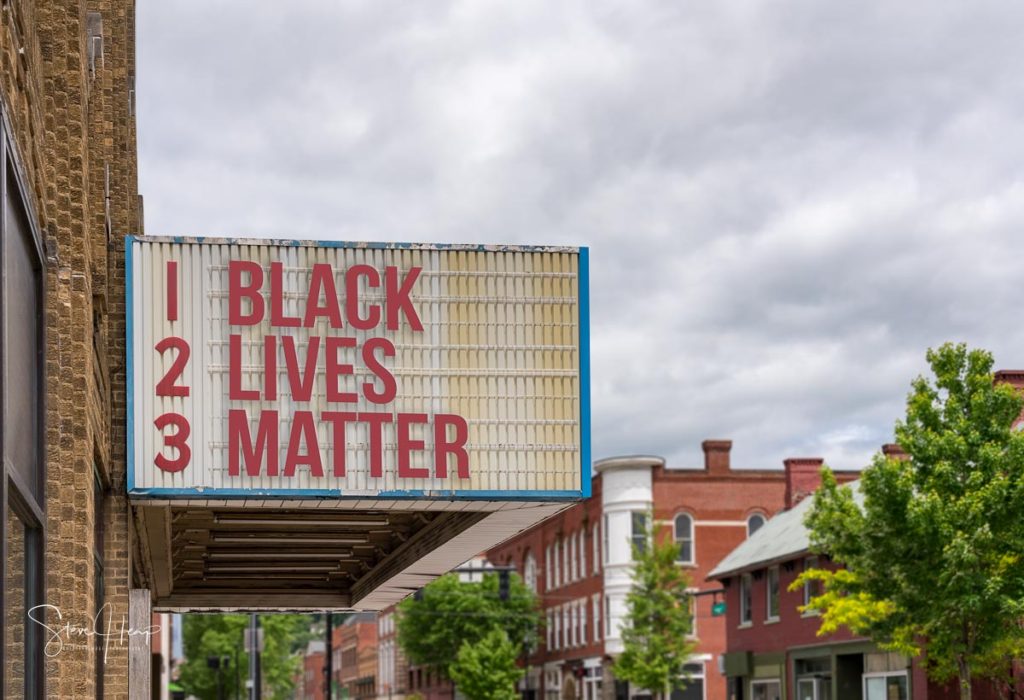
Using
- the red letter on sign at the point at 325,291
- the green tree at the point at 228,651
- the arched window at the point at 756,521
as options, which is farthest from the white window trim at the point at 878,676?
the green tree at the point at 228,651

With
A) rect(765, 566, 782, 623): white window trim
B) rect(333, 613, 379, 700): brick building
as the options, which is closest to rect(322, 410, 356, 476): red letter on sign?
rect(765, 566, 782, 623): white window trim

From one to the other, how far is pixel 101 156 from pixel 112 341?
63.8 inches

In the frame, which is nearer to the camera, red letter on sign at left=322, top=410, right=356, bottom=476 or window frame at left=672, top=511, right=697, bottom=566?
red letter on sign at left=322, top=410, right=356, bottom=476

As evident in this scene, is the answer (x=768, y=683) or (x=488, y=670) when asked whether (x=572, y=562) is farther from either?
(x=768, y=683)

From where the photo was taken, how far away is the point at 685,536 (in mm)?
67750

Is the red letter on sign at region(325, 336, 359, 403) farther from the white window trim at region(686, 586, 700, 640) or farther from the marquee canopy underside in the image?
the white window trim at region(686, 586, 700, 640)

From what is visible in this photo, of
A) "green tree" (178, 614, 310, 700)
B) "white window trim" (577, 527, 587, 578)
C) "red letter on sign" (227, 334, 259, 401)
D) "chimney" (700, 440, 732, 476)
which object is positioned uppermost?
"chimney" (700, 440, 732, 476)

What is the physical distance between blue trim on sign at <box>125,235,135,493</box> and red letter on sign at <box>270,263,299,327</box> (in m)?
1.20

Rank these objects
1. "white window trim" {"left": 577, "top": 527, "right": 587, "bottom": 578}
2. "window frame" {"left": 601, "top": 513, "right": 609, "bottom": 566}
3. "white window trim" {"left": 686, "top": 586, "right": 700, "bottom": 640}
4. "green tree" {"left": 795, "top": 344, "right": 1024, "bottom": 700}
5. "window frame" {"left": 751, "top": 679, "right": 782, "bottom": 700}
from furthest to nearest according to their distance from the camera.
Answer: "white window trim" {"left": 577, "top": 527, "right": 587, "bottom": 578}, "window frame" {"left": 601, "top": 513, "right": 609, "bottom": 566}, "white window trim" {"left": 686, "top": 586, "right": 700, "bottom": 640}, "window frame" {"left": 751, "top": 679, "right": 782, "bottom": 700}, "green tree" {"left": 795, "top": 344, "right": 1024, "bottom": 700}

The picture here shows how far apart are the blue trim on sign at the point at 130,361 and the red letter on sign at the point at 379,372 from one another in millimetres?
2020

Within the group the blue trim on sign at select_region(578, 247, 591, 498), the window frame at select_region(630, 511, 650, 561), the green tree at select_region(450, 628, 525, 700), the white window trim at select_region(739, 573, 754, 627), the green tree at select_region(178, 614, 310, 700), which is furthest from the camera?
the green tree at select_region(178, 614, 310, 700)

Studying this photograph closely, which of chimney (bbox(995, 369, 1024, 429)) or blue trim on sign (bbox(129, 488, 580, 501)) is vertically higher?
chimney (bbox(995, 369, 1024, 429))

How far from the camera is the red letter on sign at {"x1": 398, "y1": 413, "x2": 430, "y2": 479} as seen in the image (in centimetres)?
1360

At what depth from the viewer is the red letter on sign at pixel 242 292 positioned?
1333cm
